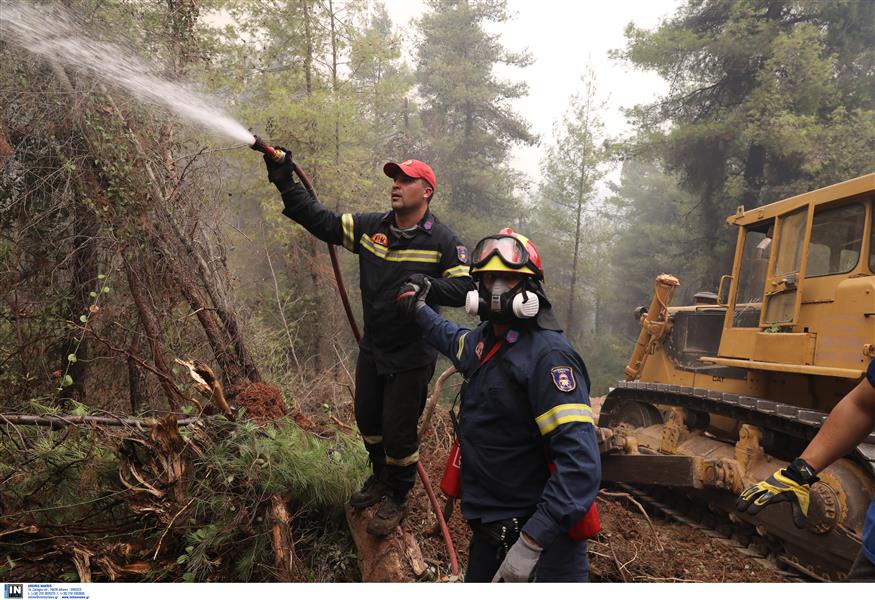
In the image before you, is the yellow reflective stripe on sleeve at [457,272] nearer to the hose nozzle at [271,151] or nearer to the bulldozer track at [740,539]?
the hose nozzle at [271,151]

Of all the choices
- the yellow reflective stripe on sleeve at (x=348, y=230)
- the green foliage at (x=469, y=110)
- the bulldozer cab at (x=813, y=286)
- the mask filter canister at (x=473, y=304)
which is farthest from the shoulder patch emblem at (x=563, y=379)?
the green foliage at (x=469, y=110)

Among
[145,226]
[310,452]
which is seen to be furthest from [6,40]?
[310,452]

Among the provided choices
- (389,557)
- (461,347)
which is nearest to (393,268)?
(461,347)

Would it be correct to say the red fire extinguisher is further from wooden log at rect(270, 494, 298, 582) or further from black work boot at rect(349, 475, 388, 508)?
wooden log at rect(270, 494, 298, 582)

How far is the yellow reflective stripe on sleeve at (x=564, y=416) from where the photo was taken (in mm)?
2287

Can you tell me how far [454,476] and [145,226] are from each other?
3.92 m

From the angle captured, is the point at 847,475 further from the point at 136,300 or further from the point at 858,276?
the point at 136,300

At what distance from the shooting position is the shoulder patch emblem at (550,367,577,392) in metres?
2.34

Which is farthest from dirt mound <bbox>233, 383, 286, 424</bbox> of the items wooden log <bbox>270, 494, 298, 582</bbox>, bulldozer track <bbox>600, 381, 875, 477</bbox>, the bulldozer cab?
the bulldozer cab

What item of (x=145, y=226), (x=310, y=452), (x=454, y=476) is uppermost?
(x=145, y=226)

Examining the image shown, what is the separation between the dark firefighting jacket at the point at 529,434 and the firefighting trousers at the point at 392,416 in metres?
0.80

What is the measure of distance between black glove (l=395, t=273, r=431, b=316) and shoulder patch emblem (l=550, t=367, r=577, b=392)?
0.99 metres

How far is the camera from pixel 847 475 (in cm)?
477

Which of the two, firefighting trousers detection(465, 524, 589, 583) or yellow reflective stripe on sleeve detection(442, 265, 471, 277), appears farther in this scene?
yellow reflective stripe on sleeve detection(442, 265, 471, 277)
